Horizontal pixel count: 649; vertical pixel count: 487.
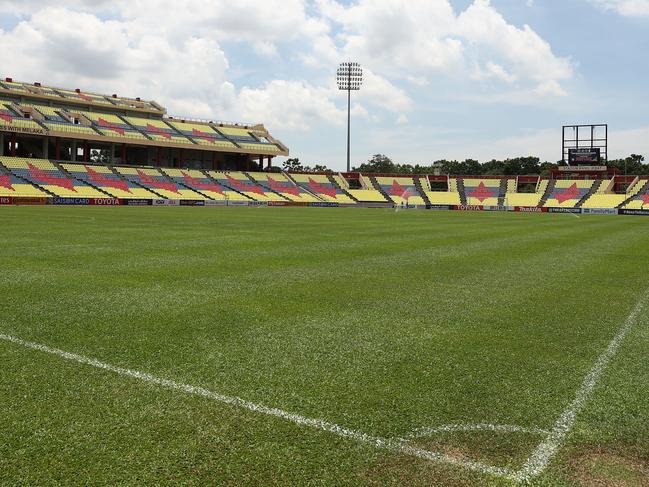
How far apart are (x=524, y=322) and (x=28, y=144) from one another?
7677cm

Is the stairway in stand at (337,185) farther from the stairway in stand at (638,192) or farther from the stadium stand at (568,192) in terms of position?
the stairway in stand at (638,192)

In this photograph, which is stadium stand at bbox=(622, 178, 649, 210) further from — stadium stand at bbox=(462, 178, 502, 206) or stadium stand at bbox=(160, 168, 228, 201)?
stadium stand at bbox=(160, 168, 228, 201)

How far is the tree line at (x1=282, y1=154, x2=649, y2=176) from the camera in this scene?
409ft

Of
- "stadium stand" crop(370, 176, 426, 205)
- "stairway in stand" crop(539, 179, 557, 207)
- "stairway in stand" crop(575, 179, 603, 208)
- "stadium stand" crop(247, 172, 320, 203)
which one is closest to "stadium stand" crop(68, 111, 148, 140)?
"stadium stand" crop(247, 172, 320, 203)

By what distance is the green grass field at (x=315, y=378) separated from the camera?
10.6 ft

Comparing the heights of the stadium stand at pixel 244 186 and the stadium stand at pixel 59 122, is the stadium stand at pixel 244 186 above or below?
below

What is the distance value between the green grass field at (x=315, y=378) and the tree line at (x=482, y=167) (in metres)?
116

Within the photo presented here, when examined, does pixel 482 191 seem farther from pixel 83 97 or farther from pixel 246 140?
pixel 83 97

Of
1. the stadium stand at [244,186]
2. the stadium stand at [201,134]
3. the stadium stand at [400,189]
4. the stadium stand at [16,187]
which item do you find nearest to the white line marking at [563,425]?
the stadium stand at [16,187]

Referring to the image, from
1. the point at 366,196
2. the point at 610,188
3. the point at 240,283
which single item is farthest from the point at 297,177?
the point at 240,283

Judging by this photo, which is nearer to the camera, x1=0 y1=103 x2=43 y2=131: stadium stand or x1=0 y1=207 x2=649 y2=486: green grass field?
x1=0 y1=207 x2=649 y2=486: green grass field

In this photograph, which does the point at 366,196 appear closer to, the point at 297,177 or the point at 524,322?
the point at 297,177

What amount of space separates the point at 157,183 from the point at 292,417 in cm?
6394

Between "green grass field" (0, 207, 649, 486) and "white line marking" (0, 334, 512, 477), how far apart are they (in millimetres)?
19
